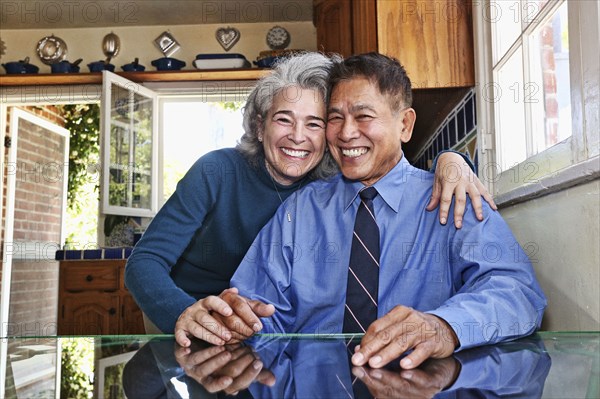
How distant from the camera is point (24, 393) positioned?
58cm

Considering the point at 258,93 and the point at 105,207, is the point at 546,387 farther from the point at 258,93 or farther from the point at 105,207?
the point at 105,207

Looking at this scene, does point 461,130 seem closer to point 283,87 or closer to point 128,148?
point 283,87

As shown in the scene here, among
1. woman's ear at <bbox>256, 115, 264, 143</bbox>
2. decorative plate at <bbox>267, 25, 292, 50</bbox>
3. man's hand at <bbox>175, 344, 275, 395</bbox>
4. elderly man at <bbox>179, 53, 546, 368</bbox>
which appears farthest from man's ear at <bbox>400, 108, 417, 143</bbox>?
decorative plate at <bbox>267, 25, 292, 50</bbox>

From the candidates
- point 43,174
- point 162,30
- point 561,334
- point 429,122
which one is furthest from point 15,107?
point 561,334

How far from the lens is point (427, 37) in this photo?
7.69ft

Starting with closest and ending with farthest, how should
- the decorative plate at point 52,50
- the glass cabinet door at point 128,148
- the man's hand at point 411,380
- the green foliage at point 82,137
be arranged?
the man's hand at point 411,380, the glass cabinet door at point 128,148, the decorative plate at point 52,50, the green foliage at point 82,137

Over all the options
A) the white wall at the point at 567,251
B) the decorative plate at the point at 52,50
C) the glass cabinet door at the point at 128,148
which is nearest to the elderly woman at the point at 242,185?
the white wall at the point at 567,251

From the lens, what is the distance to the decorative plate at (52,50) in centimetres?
496

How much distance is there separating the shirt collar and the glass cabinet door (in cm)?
301

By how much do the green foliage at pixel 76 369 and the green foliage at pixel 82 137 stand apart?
Result: 18.9ft

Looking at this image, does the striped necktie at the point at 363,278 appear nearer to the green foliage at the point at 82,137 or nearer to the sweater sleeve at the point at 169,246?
the sweater sleeve at the point at 169,246

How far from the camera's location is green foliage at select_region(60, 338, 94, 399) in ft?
1.93

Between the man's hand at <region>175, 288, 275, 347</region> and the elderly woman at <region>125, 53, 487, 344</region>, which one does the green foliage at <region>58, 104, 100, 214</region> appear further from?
the man's hand at <region>175, 288, 275, 347</region>

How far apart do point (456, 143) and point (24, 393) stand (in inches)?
88.0
